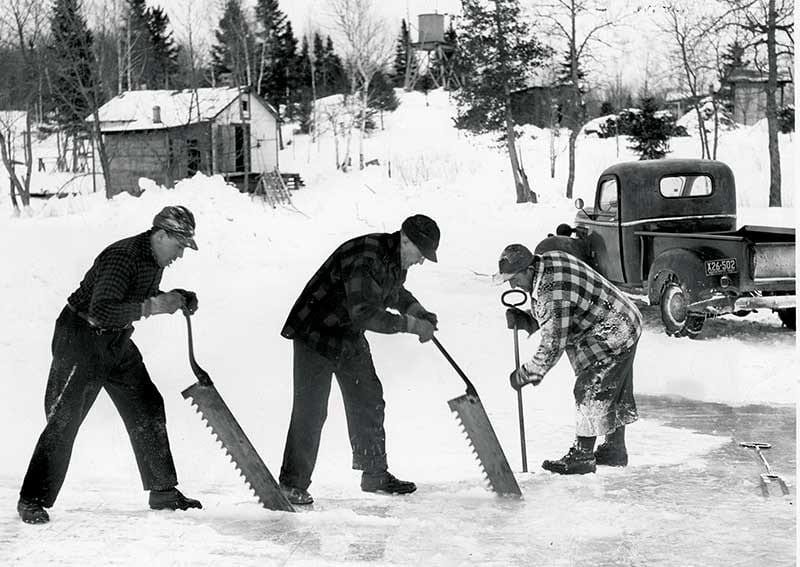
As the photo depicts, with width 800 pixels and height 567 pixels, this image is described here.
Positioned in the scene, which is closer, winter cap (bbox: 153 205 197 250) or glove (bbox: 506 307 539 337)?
winter cap (bbox: 153 205 197 250)

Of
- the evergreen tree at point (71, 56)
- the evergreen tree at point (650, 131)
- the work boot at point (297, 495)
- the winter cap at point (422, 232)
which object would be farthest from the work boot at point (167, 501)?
the evergreen tree at point (650, 131)

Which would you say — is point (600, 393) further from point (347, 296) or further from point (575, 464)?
point (347, 296)

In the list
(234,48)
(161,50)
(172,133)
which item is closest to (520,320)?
(161,50)

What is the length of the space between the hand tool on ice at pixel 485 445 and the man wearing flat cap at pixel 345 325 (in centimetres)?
36

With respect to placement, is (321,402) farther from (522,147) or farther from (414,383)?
(522,147)

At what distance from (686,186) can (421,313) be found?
6475 mm

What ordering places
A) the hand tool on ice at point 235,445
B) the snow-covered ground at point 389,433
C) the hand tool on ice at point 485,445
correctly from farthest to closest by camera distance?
the hand tool on ice at point 485,445
the hand tool on ice at point 235,445
the snow-covered ground at point 389,433

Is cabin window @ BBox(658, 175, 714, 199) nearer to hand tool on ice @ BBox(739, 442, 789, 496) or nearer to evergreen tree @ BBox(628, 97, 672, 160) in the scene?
hand tool on ice @ BBox(739, 442, 789, 496)

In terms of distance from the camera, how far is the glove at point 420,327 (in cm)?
442

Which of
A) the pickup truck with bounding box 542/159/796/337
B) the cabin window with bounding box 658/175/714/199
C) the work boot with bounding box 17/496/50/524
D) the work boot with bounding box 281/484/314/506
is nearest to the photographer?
the work boot with bounding box 17/496/50/524

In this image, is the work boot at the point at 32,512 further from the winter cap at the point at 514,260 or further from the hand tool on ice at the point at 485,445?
the winter cap at the point at 514,260

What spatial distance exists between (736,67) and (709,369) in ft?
53.9

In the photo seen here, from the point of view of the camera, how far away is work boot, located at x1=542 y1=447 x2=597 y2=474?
16.4ft

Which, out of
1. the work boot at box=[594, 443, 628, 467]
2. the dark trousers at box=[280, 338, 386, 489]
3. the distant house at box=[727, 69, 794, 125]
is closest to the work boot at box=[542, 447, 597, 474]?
the work boot at box=[594, 443, 628, 467]
